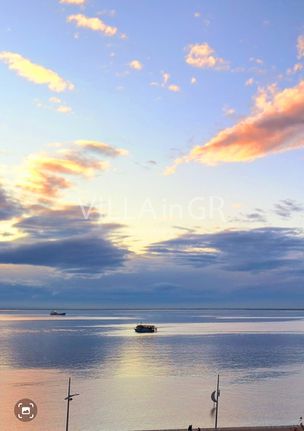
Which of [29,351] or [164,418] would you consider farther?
[29,351]

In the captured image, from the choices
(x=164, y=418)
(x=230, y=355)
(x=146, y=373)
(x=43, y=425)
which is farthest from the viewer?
(x=230, y=355)

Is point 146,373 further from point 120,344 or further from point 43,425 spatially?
point 120,344

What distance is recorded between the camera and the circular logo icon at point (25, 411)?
71.9 metres

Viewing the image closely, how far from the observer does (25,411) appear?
249ft

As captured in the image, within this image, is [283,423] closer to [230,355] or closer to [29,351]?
[230,355]

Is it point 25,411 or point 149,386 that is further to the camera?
point 149,386

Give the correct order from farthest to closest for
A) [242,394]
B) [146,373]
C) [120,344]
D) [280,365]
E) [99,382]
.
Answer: [120,344], [280,365], [146,373], [99,382], [242,394]

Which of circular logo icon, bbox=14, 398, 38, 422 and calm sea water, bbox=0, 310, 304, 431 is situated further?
calm sea water, bbox=0, 310, 304, 431

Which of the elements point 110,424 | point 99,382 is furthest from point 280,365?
point 110,424

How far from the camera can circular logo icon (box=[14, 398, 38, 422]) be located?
236 ft

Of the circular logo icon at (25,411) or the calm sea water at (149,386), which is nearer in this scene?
the circular logo icon at (25,411)

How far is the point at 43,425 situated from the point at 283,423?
35634 mm

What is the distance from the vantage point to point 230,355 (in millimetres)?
159375

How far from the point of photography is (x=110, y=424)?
75438 millimetres
